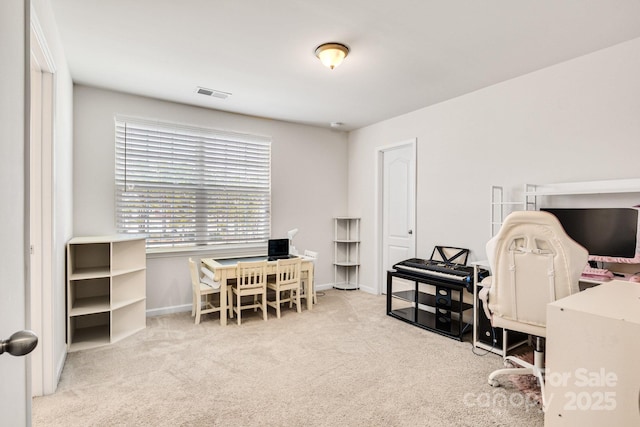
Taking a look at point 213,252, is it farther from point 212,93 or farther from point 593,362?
point 593,362

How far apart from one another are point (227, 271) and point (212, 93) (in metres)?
2.04

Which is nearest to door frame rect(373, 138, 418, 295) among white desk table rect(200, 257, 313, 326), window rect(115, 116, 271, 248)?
white desk table rect(200, 257, 313, 326)

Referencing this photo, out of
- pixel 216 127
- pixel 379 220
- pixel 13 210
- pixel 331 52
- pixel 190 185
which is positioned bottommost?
pixel 379 220

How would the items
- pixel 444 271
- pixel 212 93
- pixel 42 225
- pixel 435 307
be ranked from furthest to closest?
1. pixel 212 93
2. pixel 435 307
3. pixel 444 271
4. pixel 42 225

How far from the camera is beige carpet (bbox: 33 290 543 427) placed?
6.88 feet

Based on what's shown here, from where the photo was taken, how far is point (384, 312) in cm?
421

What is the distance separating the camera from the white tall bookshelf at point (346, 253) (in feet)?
18.0

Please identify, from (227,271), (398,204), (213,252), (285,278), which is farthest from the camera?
(398,204)

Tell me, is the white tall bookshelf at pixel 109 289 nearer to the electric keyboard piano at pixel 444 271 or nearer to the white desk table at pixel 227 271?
the white desk table at pixel 227 271

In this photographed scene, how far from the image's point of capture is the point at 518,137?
3.38 metres

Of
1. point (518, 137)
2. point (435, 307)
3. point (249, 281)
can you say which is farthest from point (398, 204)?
point (249, 281)

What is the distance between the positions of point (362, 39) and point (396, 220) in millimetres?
2797

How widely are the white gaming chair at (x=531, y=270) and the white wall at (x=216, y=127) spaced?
3.27 meters

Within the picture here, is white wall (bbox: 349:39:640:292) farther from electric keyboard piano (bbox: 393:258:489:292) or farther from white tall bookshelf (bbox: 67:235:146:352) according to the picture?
white tall bookshelf (bbox: 67:235:146:352)
